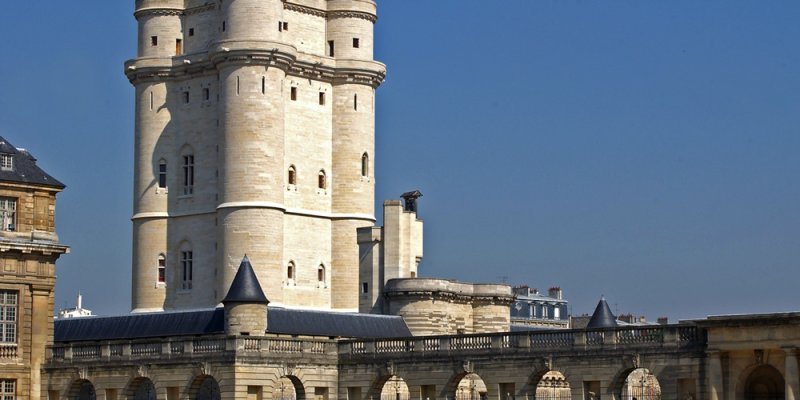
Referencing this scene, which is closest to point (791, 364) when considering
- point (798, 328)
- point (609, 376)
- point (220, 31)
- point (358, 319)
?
point (798, 328)

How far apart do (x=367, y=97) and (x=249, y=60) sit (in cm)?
715

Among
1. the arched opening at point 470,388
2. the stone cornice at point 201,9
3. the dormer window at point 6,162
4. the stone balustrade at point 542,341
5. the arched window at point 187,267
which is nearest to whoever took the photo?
the stone balustrade at point 542,341

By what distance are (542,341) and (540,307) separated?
63.5 metres

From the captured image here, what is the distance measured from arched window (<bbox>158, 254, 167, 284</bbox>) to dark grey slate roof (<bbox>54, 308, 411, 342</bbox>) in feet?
21.0

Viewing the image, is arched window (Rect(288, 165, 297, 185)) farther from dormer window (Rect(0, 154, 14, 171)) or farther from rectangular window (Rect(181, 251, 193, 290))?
dormer window (Rect(0, 154, 14, 171))

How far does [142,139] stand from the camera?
3056 inches

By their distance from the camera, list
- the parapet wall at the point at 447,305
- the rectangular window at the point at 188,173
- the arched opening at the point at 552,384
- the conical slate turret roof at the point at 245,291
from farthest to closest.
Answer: the arched opening at the point at 552,384
the rectangular window at the point at 188,173
the parapet wall at the point at 447,305
the conical slate turret roof at the point at 245,291

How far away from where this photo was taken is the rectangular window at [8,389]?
60188 mm

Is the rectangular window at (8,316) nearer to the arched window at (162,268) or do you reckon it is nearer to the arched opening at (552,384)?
the arched window at (162,268)

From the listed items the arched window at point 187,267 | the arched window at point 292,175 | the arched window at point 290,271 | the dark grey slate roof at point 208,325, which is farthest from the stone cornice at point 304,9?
the dark grey slate roof at point 208,325

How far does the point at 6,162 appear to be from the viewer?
60.5 m

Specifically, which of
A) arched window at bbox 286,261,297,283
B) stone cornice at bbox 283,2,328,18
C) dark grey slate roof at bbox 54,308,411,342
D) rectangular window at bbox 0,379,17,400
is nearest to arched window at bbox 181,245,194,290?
arched window at bbox 286,261,297,283

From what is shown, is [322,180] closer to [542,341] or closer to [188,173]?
[188,173]

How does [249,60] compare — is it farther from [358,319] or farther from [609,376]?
[609,376]
